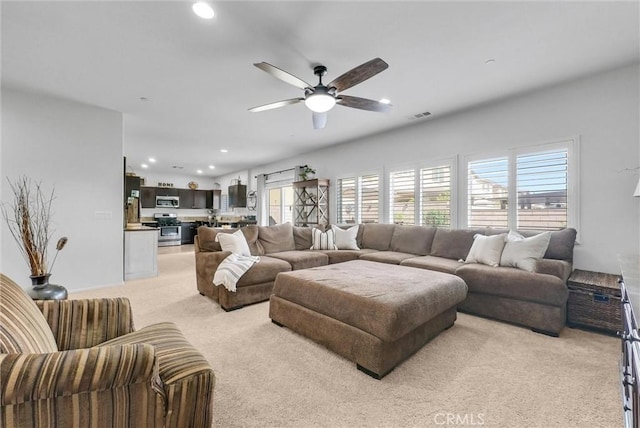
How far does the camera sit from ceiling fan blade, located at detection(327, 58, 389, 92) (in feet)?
6.93

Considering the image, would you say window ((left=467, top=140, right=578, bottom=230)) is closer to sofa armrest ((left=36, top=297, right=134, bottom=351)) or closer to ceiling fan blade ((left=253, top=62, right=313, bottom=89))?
ceiling fan blade ((left=253, top=62, right=313, bottom=89))

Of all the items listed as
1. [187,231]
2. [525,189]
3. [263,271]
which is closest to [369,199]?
[525,189]

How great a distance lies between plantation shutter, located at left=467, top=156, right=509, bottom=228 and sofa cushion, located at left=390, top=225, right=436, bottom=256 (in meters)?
0.61

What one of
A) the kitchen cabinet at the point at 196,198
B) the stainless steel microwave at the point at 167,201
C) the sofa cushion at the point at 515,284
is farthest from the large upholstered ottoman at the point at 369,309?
the kitchen cabinet at the point at 196,198

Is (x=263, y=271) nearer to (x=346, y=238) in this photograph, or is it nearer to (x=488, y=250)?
(x=346, y=238)

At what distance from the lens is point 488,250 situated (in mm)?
3158

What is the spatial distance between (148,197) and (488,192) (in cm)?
1000

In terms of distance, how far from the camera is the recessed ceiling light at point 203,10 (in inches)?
75.8

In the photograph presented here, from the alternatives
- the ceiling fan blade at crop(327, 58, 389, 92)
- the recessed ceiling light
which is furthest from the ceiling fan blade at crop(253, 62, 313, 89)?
the recessed ceiling light

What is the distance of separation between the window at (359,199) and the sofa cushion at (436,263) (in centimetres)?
171

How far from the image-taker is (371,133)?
202 inches

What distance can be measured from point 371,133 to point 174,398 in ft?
16.0

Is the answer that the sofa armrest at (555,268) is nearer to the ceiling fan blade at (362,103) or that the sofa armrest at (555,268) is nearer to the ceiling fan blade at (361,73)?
the ceiling fan blade at (362,103)

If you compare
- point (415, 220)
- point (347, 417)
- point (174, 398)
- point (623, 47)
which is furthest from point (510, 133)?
point (174, 398)
